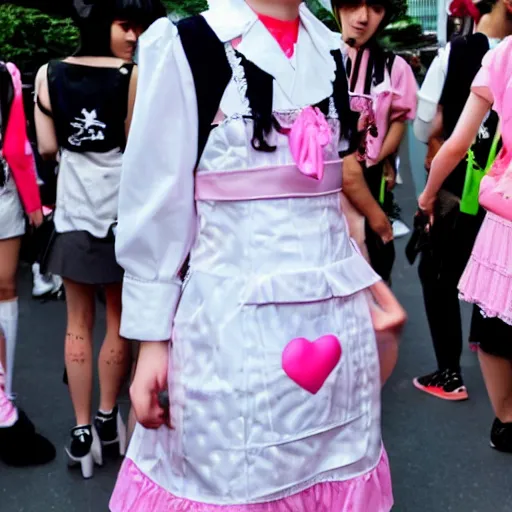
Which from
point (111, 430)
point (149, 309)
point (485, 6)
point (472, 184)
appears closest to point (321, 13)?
point (485, 6)

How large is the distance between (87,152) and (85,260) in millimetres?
395

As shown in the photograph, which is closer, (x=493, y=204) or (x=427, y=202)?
(x=493, y=204)

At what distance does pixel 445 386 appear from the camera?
4297 millimetres

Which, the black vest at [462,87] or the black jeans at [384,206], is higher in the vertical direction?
the black vest at [462,87]

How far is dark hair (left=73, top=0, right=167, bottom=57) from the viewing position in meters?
3.33

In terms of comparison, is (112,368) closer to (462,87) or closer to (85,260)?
(85,260)

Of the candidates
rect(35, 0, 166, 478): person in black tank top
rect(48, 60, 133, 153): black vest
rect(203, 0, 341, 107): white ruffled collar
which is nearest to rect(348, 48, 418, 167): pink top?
rect(35, 0, 166, 478): person in black tank top

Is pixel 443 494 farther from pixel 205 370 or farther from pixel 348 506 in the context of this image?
pixel 205 370

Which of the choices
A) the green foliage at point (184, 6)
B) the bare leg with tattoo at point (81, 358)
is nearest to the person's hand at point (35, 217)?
the bare leg with tattoo at point (81, 358)

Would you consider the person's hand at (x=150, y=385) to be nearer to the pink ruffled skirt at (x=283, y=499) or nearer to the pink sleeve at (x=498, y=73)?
the pink ruffled skirt at (x=283, y=499)

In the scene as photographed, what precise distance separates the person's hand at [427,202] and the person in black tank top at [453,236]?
0.74 ft

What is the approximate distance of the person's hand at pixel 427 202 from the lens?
3570 millimetres

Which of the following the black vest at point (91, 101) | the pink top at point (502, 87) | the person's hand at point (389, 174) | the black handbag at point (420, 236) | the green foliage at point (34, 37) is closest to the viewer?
the pink top at point (502, 87)

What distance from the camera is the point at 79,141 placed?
3.34m
